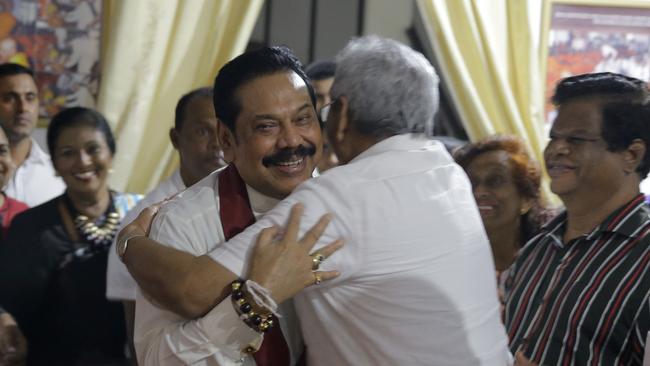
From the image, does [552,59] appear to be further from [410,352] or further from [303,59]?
[410,352]

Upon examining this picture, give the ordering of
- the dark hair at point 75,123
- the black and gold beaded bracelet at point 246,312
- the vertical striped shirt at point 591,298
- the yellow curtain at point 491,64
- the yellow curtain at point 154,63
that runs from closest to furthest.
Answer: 1. the black and gold beaded bracelet at point 246,312
2. the vertical striped shirt at point 591,298
3. the dark hair at point 75,123
4. the yellow curtain at point 154,63
5. the yellow curtain at point 491,64

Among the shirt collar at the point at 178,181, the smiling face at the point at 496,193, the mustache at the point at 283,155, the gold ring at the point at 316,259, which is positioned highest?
the mustache at the point at 283,155

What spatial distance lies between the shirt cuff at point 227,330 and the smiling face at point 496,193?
144cm

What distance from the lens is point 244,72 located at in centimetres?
193

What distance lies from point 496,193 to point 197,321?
1.54 metres

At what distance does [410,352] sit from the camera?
1.77 meters

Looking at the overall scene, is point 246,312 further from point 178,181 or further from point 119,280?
point 178,181

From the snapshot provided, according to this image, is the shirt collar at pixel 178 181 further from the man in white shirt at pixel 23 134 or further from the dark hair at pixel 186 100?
the man in white shirt at pixel 23 134

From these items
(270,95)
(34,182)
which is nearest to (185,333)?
(270,95)

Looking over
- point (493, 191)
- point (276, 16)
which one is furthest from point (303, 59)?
point (493, 191)

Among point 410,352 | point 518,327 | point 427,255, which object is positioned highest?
point 427,255

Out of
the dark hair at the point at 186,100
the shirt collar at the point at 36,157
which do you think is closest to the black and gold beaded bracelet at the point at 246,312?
the dark hair at the point at 186,100

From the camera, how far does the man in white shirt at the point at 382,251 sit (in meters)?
1.71

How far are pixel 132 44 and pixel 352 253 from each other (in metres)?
2.61
